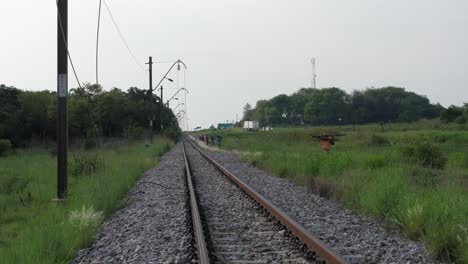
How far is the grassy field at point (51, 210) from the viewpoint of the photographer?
766 cm

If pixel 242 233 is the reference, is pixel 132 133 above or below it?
above

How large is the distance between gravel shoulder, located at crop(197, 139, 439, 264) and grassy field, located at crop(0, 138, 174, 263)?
3824mm

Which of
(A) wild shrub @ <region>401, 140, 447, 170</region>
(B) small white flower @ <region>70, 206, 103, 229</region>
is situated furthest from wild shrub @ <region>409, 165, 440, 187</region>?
(B) small white flower @ <region>70, 206, 103, 229</region>

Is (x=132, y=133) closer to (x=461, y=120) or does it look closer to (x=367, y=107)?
(x=461, y=120)

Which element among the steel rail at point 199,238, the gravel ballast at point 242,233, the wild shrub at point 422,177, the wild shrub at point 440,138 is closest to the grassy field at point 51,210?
the steel rail at point 199,238

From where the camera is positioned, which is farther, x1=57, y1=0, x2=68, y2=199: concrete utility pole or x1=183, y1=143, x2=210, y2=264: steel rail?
x1=57, y1=0, x2=68, y2=199: concrete utility pole

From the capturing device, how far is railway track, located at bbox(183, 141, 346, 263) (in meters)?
7.16

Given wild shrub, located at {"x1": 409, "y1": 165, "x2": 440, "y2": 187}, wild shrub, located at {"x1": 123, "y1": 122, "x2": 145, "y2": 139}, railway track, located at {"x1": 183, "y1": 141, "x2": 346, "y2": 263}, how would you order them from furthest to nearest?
wild shrub, located at {"x1": 123, "y1": 122, "x2": 145, "y2": 139} < wild shrub, located at {"x1": 409, "y1": 165, "x2": 440, "y2": 187} < railway track, located at {"x1": 183, "y1": 141, "x2": 346, "y2": 263}

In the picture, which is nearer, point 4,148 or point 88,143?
point 88,143

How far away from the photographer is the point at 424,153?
22.5m

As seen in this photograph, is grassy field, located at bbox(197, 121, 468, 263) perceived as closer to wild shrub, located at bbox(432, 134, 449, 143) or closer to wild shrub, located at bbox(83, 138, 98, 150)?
wild shrub, located at bbox(83, 138, 98, 150)

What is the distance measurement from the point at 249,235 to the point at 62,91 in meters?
6.80

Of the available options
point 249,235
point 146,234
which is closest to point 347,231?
point 249,235

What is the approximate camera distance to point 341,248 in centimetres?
776
